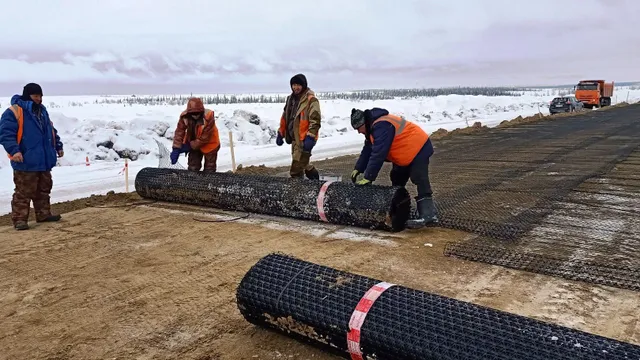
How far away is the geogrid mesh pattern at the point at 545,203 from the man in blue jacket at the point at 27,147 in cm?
471

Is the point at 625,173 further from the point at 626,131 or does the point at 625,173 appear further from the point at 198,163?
the point at 626,131

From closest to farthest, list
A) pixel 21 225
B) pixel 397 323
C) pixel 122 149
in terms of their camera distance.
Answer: pixel 397 323
pixel 21 225
pixel 122 149

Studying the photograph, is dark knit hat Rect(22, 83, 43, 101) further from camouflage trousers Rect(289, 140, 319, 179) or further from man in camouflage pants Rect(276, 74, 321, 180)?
camouflage trousers Rect(289, 140, 319, 179)

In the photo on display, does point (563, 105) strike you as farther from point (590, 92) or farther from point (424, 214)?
point (424, 214)

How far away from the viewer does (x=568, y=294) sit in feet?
12.4

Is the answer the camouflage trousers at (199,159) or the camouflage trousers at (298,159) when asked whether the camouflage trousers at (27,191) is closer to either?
the camouflage trousers at (199,159)

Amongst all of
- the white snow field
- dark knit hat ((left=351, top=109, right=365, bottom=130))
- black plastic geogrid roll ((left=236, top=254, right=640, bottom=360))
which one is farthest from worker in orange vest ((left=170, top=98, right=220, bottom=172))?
black plastic geogrid roll ((left=236, top=254, right=640, bottom=360))

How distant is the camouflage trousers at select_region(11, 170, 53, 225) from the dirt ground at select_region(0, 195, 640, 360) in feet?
0.78

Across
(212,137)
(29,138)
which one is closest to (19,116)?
(29,138)

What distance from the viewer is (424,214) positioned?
5.62m

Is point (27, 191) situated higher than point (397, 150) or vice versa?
point (397, 150)

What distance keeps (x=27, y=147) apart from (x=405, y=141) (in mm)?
4304

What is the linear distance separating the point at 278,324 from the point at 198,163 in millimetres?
4577

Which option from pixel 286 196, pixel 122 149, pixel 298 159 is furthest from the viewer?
pixel 122 149
